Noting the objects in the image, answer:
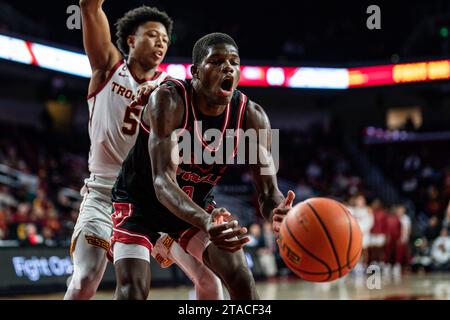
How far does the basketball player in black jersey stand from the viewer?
10.7ft

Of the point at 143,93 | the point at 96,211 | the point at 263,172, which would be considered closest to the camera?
the point at 263,172

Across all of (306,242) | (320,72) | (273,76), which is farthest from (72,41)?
(306,242)

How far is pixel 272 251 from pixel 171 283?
3329 mm

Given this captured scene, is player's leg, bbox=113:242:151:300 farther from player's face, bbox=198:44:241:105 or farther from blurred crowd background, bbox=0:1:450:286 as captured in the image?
blurred crowd background, bbox=0:1:450:286

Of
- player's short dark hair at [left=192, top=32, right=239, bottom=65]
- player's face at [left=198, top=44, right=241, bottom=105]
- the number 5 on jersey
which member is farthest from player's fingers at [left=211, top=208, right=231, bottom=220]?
the number 5 on jersey

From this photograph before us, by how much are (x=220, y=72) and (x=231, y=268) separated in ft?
3.20

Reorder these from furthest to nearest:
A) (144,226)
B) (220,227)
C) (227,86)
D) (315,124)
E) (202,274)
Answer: (315,124), (202,274), (144,226), (227,86), (220,227)

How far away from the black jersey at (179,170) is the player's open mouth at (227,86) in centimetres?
20

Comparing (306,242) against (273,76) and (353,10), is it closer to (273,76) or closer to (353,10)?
(273,76)

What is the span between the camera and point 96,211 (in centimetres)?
412

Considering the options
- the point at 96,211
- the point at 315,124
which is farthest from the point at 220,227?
the point at 315,124

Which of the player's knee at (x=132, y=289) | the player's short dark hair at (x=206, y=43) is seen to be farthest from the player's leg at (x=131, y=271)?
the player's short dark hair at (x=206, y=43)

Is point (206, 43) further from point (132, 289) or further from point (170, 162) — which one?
point (132, 289)

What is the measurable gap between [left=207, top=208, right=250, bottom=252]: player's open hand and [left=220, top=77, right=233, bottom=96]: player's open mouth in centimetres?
69
